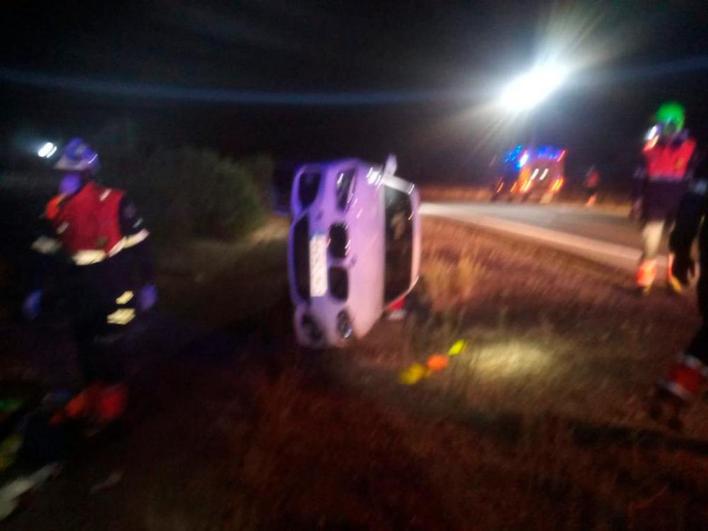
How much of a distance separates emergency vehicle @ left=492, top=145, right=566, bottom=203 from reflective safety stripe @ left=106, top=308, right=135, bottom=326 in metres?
15.4

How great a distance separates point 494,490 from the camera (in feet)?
11.3

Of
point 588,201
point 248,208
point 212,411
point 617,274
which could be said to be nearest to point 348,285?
point 212,411

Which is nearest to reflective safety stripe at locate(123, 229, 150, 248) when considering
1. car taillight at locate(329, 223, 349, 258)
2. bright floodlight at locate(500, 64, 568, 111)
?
car taillight at locate(329, 223, 349, 258)

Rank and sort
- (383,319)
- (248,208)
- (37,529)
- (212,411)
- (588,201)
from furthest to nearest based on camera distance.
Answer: (588,201) < (248,208) < (383,319) < (212,411) < (37,529)

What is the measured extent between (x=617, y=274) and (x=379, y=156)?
2115 cm

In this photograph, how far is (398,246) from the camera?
637cm

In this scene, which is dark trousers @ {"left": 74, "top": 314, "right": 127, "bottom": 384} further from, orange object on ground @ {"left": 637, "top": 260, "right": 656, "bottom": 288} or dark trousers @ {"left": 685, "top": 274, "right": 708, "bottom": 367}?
orange object on ground @ {"left": 637, "top": 260, "right": 656, "bottom": 288}

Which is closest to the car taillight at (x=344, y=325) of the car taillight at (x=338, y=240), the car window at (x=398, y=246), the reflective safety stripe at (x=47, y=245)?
the car taillight at (x=338, y=240)

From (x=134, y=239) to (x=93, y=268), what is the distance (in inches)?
14.5

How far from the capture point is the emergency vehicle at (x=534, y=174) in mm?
17938

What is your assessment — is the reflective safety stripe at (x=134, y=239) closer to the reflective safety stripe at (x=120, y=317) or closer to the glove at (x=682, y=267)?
the reflective safety stripe at (x=120, y=317)

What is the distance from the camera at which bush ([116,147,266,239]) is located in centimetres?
1002

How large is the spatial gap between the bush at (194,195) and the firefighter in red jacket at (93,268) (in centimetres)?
579

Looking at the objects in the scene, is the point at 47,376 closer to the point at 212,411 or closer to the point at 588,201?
the point at 212,411
